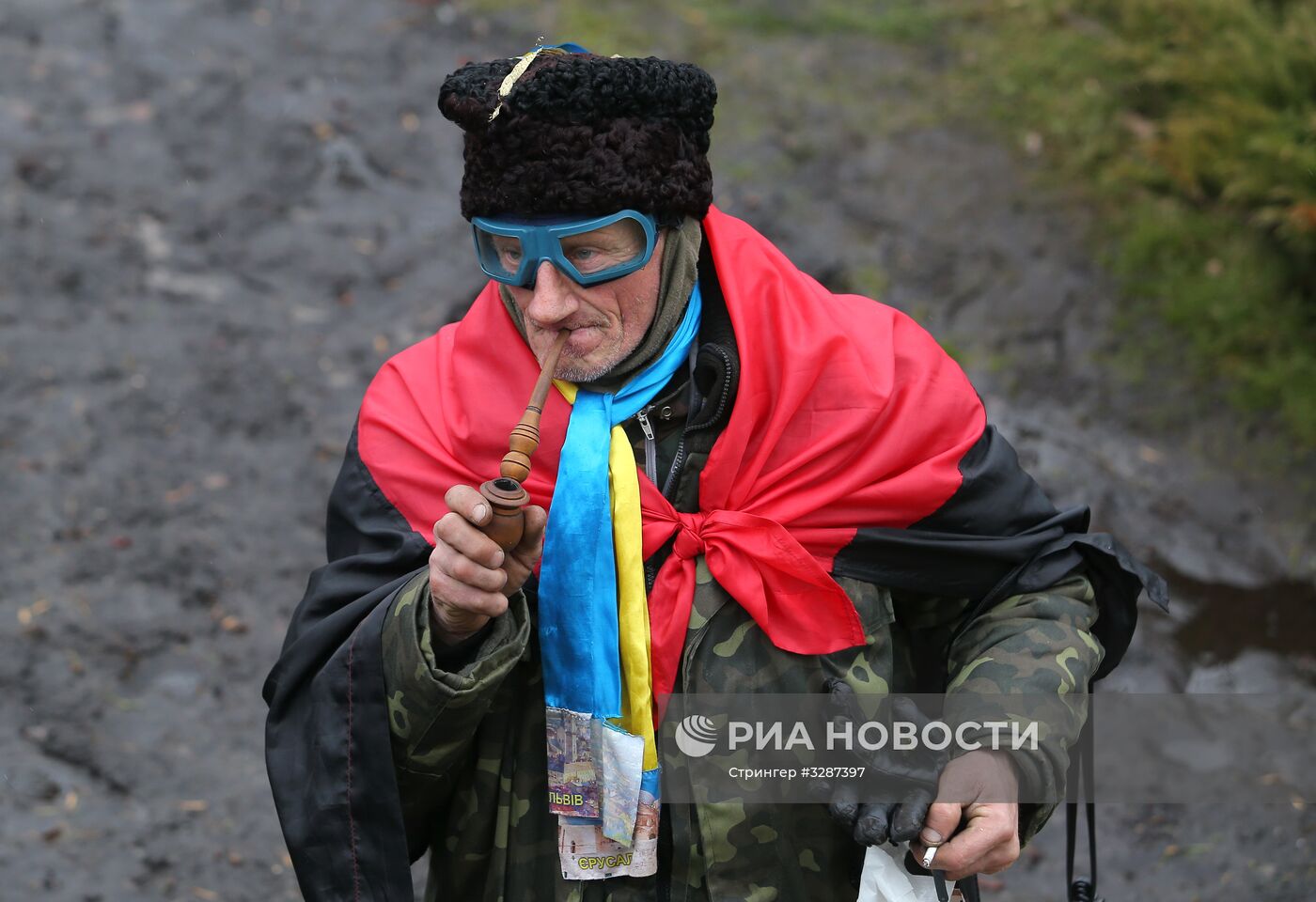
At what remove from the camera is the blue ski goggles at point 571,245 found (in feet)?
8.34

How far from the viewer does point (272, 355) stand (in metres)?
6.45

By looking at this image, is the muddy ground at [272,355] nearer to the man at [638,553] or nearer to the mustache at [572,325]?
the man at [638,553]

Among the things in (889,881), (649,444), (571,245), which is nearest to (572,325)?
(571,245)

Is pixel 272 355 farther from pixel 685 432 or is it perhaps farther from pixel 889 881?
pixel 889 881

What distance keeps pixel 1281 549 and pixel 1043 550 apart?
3.33 m

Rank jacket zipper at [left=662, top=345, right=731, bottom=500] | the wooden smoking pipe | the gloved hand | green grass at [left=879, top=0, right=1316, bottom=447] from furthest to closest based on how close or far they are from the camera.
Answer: green grass at [left=879, top=0, right=1316, bottom=447]
jacket zipper at [left=662, top=345, right=731, bottom=500]
the gloved hand
the wooden smoking pipe

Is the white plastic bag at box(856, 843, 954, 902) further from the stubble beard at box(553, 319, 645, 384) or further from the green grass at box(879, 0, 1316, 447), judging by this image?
the green grass at box(879, 0, 1316, 447)

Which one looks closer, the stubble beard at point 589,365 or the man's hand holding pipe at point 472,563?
the man's hand holding pipe at point 472,563

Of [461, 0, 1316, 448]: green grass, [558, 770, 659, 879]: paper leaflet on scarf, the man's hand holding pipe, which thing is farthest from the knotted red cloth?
[461, 0, 1316, 448]: green grass

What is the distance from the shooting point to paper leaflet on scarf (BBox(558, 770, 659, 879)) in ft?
8.66

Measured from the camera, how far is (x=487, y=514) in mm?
2205

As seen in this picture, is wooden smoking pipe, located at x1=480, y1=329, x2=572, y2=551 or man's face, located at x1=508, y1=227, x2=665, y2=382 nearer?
wooden smoking pipe, located at x1=480, y1=329, x2=572, y2=551

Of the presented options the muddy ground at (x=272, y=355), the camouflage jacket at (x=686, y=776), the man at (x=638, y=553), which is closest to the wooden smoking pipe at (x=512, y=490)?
the man at (x=638, y=553)

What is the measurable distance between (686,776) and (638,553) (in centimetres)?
44
